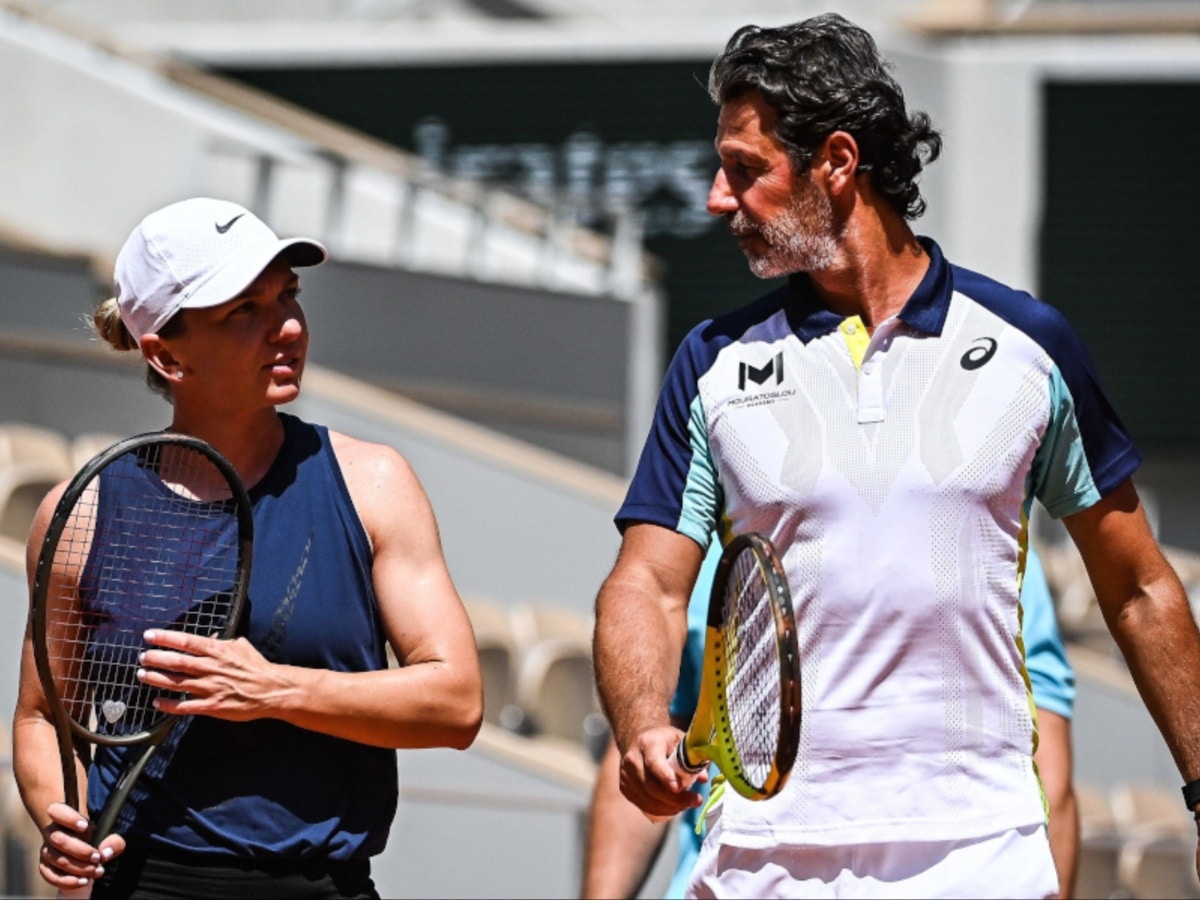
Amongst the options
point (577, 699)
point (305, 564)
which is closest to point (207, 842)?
point (305, 564)

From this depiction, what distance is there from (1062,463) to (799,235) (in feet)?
1.71

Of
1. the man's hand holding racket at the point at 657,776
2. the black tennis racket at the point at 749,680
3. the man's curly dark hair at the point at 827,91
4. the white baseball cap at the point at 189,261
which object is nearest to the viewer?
the black tennis racket at the point at 749,680

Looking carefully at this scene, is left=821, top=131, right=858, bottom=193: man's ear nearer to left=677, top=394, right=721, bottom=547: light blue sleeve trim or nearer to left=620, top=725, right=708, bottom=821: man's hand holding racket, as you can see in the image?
left=677, top=394, right=721, bottom=547: light blue sleeve trim

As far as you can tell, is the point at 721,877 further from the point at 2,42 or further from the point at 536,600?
the point at 2,42

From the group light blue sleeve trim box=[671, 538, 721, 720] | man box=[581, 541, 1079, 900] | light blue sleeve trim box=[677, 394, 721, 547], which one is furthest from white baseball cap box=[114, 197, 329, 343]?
light blue sleeve trim box=[671, 538, 721, 720]

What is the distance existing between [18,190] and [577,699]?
6679 millimetres

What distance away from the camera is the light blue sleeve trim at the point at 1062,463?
2955 mm

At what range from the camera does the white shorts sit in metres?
2.77

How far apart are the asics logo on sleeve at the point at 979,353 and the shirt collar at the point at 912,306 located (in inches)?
2.3

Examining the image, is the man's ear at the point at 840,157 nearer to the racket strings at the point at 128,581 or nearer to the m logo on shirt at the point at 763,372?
the m logo on shirt at the point at 763,372

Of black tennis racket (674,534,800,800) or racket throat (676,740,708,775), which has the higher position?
black tennis racket (674,534,800,800)

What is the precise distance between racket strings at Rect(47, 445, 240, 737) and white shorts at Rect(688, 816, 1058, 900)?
0.87 m

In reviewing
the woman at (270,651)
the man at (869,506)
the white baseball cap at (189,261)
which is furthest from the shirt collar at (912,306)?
the white baseball cap at (189,261)

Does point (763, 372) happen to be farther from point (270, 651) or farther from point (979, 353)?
point (270, 651)
